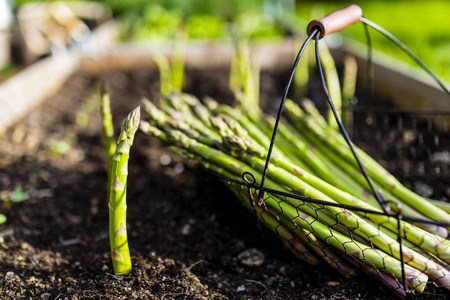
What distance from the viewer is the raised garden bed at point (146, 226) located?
64.4 inches

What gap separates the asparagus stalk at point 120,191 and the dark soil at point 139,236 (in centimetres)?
12

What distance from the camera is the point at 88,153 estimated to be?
3.08 metres

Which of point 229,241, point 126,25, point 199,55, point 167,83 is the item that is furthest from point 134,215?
point 126,25

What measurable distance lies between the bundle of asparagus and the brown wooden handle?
0.52 meters

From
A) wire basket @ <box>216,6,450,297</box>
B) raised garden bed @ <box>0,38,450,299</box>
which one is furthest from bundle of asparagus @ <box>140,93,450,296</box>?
raised garden bed @ <box>0,38,450,299</box>

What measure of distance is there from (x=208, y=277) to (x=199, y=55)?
3.37 m

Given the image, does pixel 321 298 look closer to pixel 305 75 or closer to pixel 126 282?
pixel 126 282

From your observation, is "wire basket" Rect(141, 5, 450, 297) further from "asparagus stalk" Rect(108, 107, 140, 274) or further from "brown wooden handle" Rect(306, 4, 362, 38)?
"asparagus stalk" Rect(108, 107, 140, 274)

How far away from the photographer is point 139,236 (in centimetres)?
204

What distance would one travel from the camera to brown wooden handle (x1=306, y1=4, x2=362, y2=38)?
1567 millimetres

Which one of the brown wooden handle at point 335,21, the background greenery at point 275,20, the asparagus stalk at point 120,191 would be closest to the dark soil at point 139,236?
the asparagus stalk at point 120,191

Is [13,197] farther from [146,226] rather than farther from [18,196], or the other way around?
[146,226]

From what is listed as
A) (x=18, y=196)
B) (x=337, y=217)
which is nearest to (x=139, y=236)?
(x=18, y=196)

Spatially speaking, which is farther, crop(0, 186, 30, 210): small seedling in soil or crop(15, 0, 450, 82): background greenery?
crop(15, 0, 450, 82): background greenery
